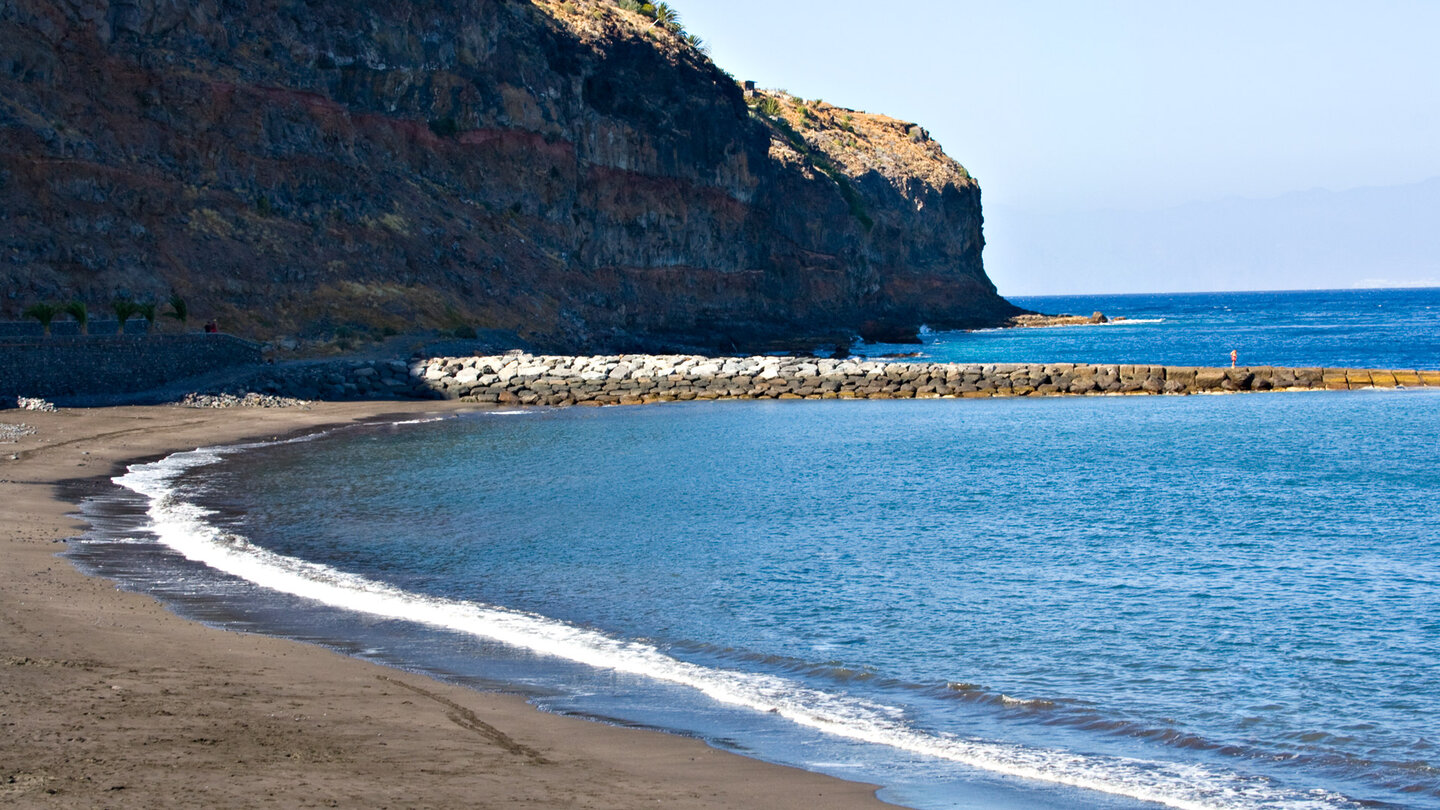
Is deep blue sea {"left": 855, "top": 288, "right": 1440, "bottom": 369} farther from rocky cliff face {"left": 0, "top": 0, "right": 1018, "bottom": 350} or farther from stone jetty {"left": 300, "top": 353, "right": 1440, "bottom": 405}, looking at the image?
stone jetty {"left": 300, "top": 353, "right": 1440, "bottom": 405}

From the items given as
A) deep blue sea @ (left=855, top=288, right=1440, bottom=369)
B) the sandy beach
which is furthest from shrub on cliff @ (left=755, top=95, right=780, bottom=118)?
the sandy beach

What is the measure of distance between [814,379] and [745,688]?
122 ft

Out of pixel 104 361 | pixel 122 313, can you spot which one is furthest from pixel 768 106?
pixel 104 361

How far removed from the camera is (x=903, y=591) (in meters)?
13.8

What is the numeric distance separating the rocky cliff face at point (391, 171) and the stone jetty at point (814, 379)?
7.62 metres

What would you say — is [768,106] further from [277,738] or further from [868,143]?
[277,738]

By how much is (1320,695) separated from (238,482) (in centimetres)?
1869

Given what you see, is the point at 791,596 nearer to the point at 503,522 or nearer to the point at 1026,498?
the point at 503,522

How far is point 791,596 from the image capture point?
13.7 metres

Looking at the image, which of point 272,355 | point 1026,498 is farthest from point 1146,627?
point 272,355

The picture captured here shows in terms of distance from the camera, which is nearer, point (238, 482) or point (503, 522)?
point (503, 522)

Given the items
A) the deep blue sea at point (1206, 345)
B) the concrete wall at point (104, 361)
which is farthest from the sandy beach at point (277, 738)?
the deep blue sea at point (1206, 345)

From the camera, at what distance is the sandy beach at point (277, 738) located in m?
6.62

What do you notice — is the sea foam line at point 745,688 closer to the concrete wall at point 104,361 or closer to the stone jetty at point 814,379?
the concrete wall at point 104,361
